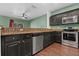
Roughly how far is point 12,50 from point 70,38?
2076 millimetres

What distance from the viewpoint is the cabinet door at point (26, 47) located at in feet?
4.56

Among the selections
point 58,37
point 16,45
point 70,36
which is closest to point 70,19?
point 70,36

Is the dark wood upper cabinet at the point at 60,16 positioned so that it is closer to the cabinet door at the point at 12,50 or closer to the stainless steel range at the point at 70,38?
the stainless steel range at the point at 70,38

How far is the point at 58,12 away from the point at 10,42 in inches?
95.9

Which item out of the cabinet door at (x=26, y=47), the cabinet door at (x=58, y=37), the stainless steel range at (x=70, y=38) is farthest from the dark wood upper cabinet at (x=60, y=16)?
the cabinet door at (x=26, y=47)

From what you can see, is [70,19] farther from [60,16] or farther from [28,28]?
[28,28]

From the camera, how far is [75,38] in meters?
2.47

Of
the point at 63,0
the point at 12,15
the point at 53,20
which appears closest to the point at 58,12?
the point at 53,20

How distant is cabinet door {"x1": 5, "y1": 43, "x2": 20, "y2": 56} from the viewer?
111 cm

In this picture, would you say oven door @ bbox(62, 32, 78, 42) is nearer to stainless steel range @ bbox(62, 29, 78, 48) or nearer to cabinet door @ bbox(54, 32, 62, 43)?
stainless steel range @ bbox(62, 29, 78, 48)

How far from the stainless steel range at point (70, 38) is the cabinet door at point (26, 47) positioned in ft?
5.23

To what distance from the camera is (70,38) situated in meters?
2.63

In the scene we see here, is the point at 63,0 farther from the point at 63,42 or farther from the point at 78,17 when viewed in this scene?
the point at 63,42

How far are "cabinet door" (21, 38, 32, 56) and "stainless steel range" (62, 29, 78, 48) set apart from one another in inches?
62.8
